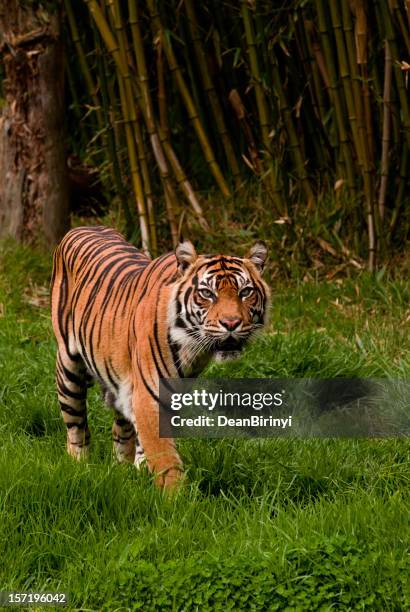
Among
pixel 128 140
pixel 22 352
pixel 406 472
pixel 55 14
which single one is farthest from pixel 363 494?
pixel 55 14

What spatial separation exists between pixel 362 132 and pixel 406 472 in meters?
2.77

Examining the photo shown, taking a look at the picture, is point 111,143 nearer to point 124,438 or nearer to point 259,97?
point 259,97

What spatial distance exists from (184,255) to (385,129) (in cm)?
285

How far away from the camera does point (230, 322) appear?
159 inches

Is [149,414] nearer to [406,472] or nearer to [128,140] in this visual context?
[406,472]

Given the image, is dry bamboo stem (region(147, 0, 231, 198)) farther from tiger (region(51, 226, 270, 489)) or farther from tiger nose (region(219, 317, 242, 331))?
tiger nose (region(219, 317, 242, 331))

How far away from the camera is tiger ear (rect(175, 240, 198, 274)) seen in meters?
4.25

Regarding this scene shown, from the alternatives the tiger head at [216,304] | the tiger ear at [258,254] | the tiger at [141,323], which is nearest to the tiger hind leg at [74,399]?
the tiger at [141,323]

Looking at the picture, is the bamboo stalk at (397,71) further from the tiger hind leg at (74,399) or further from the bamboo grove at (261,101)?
the tiger hind leg at (74,399)

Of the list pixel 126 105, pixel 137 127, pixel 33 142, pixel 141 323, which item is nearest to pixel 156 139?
pixel 137 127

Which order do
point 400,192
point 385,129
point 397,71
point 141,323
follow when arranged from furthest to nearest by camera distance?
point 400,192
point 385,129
point 397,71
point 141,323

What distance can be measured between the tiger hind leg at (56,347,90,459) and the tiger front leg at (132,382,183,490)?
618mm

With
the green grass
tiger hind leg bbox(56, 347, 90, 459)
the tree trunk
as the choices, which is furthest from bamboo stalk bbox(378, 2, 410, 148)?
tiger hind leg bbox(56, 347, 90, 459)

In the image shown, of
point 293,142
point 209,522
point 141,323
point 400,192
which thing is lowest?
point 209,522
